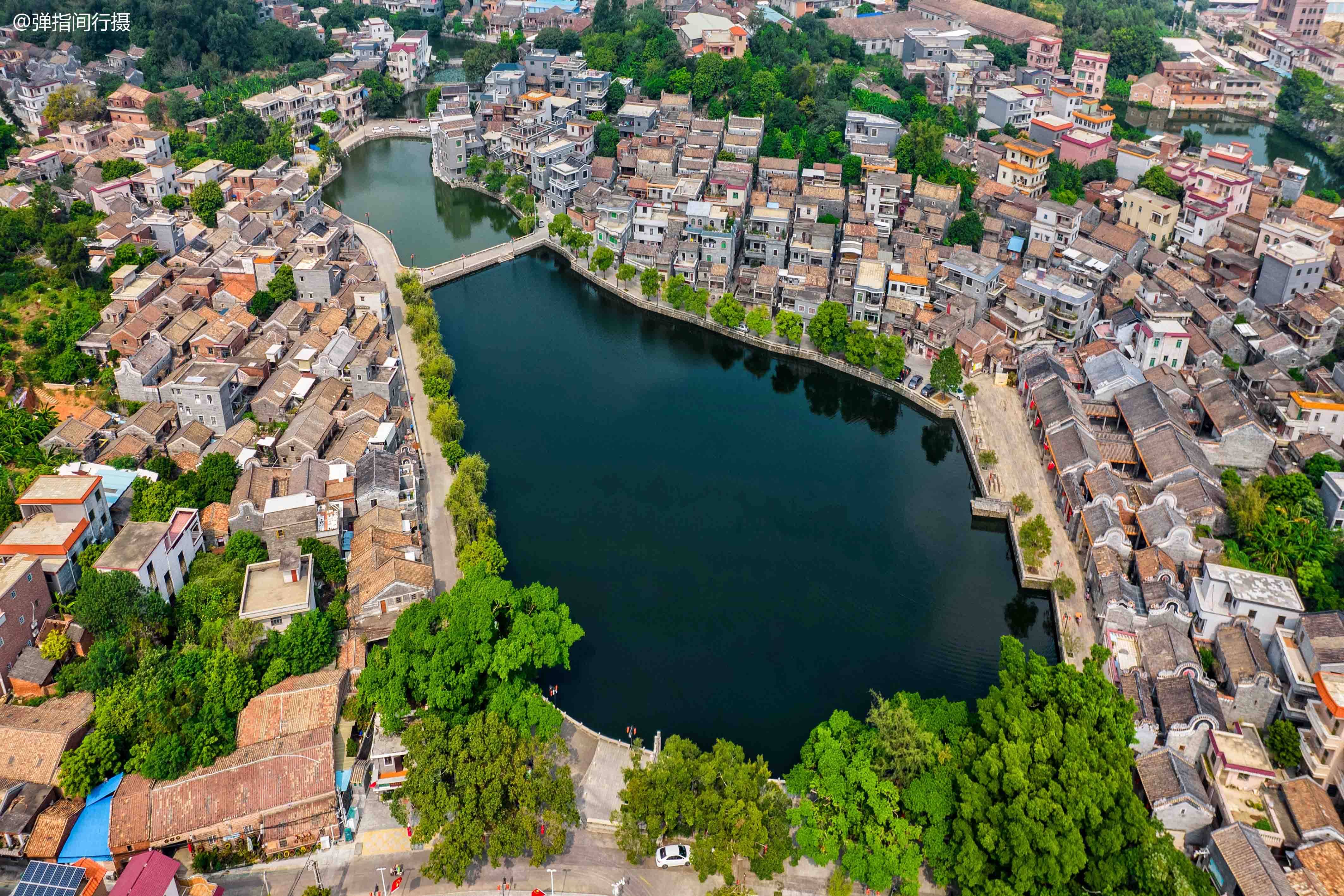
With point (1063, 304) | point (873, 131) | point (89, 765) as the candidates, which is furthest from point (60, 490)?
point (873, 131)

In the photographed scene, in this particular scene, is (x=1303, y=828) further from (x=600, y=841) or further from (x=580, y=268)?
(x=580, y=268)

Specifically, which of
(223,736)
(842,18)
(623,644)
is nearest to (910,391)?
(623,644)

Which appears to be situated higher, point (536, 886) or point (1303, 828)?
point (1303, 828)

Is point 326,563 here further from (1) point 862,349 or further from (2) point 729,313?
(1) point 862,349

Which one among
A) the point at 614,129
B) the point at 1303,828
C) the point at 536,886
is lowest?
the point at 536,886

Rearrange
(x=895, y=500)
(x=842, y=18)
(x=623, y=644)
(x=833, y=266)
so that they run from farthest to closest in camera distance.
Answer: (x=842, y=18)
(x=833, y=266)
(x=895, y=500)
(x=623, y=644)

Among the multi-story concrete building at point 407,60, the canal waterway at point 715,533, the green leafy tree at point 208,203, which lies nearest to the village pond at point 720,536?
the canal waterway at point 715,533

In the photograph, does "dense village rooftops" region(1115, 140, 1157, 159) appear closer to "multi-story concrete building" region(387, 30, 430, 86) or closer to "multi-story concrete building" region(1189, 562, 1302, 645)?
"multi-story concrete building" region(1189, 562, 1302, 645)
